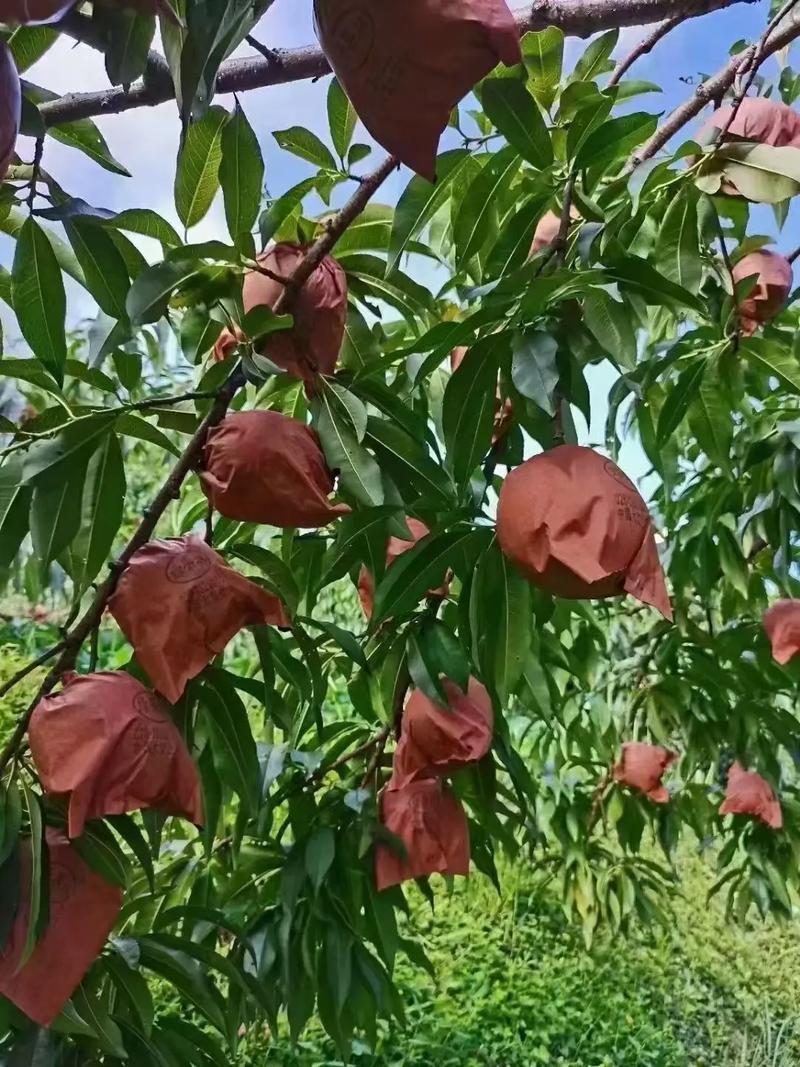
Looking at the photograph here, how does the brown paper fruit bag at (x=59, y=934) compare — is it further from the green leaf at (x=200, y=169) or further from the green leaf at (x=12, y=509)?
the green leaf at (x=200, y=169)

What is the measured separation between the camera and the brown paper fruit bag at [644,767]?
4.97 feet

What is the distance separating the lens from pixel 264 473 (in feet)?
1.83

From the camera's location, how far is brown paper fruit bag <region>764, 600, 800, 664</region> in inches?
40.8

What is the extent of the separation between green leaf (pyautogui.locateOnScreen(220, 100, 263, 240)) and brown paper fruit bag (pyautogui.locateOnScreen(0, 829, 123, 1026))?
408mm

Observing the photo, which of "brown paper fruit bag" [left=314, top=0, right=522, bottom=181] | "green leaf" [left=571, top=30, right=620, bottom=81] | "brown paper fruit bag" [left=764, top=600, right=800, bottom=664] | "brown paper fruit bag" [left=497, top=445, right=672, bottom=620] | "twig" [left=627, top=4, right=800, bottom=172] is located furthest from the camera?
"brown paper fruit bag" [left=764, top=600, right=800, bottom=664]

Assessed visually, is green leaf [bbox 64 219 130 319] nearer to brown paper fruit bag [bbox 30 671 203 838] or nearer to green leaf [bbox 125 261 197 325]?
green leaf [bbox 125 261 197 325]

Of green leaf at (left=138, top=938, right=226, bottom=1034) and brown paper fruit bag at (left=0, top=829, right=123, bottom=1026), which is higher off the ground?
brown paper fruit bag at (left=0, top=829, right=123, bottom=1026)

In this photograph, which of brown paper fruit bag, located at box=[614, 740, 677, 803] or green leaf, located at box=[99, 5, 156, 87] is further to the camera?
brown paper fruit bag, located at box=[614, 740, 677, 803]

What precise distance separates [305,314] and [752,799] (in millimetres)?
1104

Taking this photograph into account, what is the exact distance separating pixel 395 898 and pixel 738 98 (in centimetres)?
71

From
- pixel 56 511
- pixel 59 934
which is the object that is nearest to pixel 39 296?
pixel 56 511

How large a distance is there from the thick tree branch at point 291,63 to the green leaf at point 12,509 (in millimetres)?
214

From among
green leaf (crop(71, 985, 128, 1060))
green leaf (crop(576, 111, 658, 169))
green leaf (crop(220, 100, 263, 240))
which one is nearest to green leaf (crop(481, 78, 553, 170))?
green leaf (crop(576, 111, 658, 169))

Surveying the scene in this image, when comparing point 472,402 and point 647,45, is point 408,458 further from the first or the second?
point 647,45
